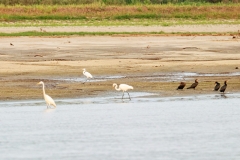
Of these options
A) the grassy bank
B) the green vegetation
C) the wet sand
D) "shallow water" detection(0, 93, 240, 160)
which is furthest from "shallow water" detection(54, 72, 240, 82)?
the grassy bank

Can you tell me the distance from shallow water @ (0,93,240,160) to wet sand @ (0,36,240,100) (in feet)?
3.56

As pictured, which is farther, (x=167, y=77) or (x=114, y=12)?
(x=114, y=12)

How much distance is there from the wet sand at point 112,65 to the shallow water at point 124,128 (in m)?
1.09

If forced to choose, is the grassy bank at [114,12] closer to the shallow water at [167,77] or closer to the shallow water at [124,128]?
the shallow water at [167,77]

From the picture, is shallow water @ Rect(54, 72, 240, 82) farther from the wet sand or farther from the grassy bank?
the grassy bank

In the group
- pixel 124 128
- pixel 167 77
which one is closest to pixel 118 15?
pixel 167 77

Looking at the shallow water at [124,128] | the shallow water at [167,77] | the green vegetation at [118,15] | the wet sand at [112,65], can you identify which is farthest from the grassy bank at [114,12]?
the shallow water at [124,128]

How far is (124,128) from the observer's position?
14305 millimetres

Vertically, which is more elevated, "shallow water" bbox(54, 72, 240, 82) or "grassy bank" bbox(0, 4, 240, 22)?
"grassy bank" bbox(0, 4, 240, 22)

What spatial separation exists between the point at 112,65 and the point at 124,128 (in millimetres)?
9097

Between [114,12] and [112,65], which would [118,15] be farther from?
[112,65]

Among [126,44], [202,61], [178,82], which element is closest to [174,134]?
[178,82]

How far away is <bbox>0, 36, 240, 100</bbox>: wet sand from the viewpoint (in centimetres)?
1889

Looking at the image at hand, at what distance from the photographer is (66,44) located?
103 ft
